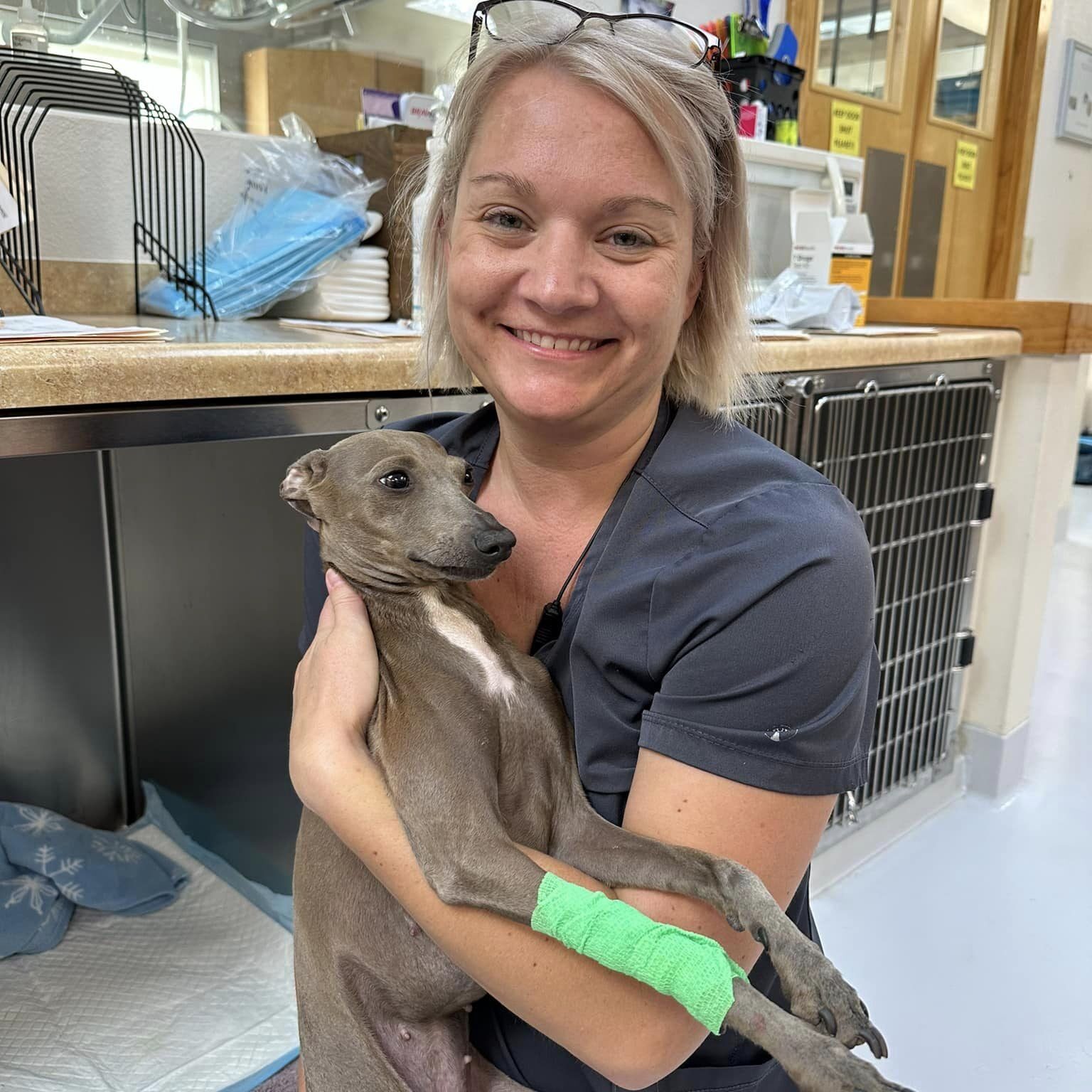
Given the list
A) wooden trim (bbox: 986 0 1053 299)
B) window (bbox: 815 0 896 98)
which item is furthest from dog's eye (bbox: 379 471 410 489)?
wooden trim (bbox: 986 0 1053 299)

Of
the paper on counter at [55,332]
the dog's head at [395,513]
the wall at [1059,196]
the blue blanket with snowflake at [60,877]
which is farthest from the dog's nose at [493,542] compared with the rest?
the wall at [1059,196]

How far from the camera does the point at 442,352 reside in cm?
117

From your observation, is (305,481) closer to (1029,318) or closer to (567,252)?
(567,252)

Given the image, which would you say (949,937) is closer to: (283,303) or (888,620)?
(888,620)

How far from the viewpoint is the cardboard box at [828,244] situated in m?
2.06

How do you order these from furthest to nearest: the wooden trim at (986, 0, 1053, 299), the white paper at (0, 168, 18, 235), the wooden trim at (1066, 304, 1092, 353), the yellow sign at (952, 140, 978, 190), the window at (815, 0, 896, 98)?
the wooden trim at (986, 0, 1053, 299) < the yellow sign at (952, 140, 978, 190) < the window at (815, 0, 896, 98) < the wooden trim at (1066, 304, 1092, 353) < the white paper at (0, 168, 18, 235)

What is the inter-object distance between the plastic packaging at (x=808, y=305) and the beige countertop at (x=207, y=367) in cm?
44

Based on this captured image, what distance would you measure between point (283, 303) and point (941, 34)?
279 centimetres

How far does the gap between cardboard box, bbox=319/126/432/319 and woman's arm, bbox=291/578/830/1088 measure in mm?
1060

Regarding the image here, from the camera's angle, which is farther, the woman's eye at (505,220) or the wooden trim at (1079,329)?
the wooden trim at (1079,329)

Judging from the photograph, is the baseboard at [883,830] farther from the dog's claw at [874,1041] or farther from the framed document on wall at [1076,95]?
the framed document on wall at [1076,95]

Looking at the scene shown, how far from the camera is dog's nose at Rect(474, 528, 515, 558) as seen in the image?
2.86 feet

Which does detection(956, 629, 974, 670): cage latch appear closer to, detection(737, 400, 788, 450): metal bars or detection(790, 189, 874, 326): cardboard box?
detection(790, 189, 874, 326): cardboard box

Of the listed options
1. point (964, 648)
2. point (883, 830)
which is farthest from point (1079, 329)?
point (883, 830)
